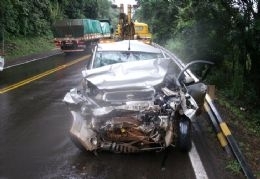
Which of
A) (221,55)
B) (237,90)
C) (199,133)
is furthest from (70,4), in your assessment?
(199,133)

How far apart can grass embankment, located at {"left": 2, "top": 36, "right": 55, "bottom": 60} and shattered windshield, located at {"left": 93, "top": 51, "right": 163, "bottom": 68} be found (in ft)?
61.1

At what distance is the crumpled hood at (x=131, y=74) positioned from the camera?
8250 millimetres

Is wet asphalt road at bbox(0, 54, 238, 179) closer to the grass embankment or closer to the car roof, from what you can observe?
the car roof

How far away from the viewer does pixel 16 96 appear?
13844 millimetres

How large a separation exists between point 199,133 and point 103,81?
2204 millimetres

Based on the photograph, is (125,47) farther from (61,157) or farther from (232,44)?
(61,157)

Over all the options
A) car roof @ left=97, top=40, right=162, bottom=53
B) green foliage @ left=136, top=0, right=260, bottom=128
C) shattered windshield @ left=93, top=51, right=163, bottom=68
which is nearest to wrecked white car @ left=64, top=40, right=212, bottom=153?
shattered windshield @ left=93, top=51, right=163, bottom=68

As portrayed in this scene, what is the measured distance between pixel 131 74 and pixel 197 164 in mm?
2357

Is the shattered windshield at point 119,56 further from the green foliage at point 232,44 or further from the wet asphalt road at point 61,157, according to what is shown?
the green foliage at point 232,44

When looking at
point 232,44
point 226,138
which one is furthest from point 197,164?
point 232,44

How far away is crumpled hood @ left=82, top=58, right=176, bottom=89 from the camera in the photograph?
8250 mm

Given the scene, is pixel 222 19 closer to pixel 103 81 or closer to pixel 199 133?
pixel 199 133

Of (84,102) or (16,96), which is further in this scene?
(16,96)

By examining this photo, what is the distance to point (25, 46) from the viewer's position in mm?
34406
